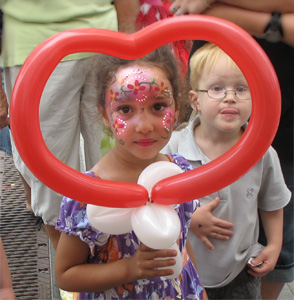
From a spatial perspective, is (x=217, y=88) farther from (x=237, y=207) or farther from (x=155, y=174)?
(x=155, y=174)

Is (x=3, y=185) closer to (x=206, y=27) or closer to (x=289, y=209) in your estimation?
(x=289, y=209)

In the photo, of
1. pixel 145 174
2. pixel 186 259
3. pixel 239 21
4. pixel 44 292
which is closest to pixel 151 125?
pixel 145 174

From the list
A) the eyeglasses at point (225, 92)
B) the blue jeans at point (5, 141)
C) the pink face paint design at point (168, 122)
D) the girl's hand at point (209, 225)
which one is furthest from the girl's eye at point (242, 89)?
the blue jeans at point (5, 141)

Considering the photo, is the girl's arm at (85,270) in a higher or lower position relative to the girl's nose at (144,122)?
lower

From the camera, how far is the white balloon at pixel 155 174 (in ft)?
3.62

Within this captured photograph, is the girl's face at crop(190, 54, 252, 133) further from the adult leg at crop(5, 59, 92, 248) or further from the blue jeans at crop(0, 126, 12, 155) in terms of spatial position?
the blue jeans at crop(0, 126, 12, 155)

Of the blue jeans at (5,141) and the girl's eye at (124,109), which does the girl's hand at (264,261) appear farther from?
the blue jeans at (5,141)

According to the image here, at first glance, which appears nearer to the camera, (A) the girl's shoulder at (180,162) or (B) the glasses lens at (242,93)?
(A) the girl's shoulder at (180,162)

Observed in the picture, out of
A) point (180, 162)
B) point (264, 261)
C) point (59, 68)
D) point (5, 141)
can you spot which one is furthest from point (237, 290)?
point (5, 141)

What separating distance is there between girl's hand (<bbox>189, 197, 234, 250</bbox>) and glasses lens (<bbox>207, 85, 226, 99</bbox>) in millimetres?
388

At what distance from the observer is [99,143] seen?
2.07 m

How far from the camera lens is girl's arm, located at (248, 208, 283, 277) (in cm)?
178

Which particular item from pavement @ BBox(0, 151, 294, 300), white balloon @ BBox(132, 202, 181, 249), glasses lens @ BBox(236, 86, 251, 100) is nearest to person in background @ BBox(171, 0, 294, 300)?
glasses lens @ BBox(236, 86, 251, 100)

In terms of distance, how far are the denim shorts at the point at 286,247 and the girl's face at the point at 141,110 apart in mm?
1050
